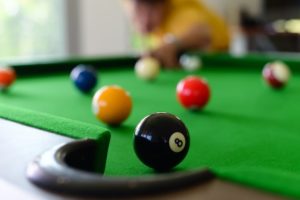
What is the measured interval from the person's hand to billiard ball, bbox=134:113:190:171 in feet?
7.02

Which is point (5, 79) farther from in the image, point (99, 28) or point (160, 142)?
point (99, 28)

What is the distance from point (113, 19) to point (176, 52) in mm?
1963

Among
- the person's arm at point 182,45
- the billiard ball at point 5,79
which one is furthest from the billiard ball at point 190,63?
the billiard ball at point 5,79

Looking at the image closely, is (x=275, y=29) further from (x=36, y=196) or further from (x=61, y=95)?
(x=36, y=196)

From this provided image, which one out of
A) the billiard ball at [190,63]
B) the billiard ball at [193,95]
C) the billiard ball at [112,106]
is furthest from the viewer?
the billiard ball at [190,63]

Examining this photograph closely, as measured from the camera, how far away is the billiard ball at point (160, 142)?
0.85 meters

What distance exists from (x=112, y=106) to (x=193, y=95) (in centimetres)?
36

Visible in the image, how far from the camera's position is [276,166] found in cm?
93

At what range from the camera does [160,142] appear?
0.85m

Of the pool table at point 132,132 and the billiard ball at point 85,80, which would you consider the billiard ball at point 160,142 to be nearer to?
the pool table at point 132,132

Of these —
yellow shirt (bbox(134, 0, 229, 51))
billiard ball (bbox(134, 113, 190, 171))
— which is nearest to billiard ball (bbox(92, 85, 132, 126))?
billiard ball (bbox(134, 113, 190, 171))

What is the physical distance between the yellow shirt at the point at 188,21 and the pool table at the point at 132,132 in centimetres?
130

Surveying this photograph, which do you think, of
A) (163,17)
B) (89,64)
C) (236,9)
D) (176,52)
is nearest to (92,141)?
(89,64)

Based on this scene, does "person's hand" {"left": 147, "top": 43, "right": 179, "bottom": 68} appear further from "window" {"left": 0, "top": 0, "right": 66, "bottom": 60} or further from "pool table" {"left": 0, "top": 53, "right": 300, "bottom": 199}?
"window" {"left": 0, "top": 0, "right": 66, "bottom": 60}
